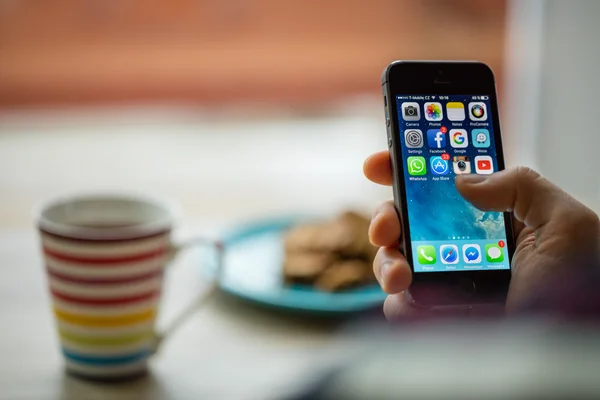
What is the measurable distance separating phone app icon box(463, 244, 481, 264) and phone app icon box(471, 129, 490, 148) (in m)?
0.06

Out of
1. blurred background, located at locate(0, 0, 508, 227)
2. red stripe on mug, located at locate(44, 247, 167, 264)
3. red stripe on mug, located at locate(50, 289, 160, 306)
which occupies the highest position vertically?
red stripe on mug, located at locate(44, 247, 167, 264)

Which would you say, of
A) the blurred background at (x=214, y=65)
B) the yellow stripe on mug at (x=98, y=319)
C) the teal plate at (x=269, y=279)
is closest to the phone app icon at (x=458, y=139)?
the teal plate at (x=269, y=279)

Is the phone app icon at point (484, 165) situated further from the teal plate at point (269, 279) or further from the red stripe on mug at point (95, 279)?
the red stripe on mug at point (95, 279)

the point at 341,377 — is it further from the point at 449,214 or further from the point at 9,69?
the point at 9,69

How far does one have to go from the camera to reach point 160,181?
4.53 ft

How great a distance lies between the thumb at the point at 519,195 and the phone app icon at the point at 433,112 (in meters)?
0.04

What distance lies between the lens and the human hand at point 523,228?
49cm

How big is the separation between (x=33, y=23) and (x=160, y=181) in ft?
7.90

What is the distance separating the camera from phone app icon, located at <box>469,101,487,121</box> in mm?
519

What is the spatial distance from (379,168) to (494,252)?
0.29ft

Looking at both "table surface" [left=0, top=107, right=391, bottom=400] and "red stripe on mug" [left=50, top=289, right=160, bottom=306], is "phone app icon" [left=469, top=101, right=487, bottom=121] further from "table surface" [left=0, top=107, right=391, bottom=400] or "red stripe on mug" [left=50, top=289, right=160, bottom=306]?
"red stripe on mug" [left=50, top=289, right=160, bottom=306]

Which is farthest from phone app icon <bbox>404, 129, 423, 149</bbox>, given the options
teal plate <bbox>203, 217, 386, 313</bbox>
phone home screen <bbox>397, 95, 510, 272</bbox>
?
teal plate <bbox>203, 217, 386, 313</bbox>

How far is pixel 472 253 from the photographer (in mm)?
506

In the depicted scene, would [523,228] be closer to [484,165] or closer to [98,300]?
[484,165]
